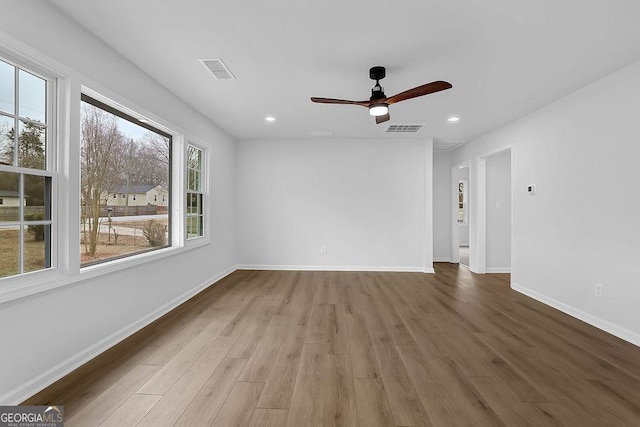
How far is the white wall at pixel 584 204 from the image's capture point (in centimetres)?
278

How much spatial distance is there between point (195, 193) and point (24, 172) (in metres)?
2.45

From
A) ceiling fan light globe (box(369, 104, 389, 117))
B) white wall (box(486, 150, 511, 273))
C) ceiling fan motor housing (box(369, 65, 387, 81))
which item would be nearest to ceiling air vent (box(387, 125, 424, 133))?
white wall (box(486, 150, 511, 273))

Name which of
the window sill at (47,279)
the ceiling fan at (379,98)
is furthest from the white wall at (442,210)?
the window sill at (47,279)

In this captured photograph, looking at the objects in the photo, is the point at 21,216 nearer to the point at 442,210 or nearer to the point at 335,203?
the point at 335,203

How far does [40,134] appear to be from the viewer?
2006mm

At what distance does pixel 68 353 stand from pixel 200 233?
253cm

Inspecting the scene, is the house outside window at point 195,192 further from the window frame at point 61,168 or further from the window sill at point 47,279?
the window frame at point 61,168

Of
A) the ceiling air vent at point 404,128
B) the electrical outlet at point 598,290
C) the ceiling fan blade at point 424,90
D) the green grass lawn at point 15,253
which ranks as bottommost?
the electrical outlet at point 598,290

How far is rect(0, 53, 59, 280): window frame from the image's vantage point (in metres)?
1.81

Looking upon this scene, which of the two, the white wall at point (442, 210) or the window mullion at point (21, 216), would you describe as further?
the white wall at point (442, 210)

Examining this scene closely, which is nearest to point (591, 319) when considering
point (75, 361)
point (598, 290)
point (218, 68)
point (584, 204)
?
point (598, 290)

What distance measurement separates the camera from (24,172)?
1.85 meters

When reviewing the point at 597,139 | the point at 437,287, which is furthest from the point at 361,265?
the point at 597,139

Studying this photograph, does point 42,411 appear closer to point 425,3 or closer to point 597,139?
point 425,3
